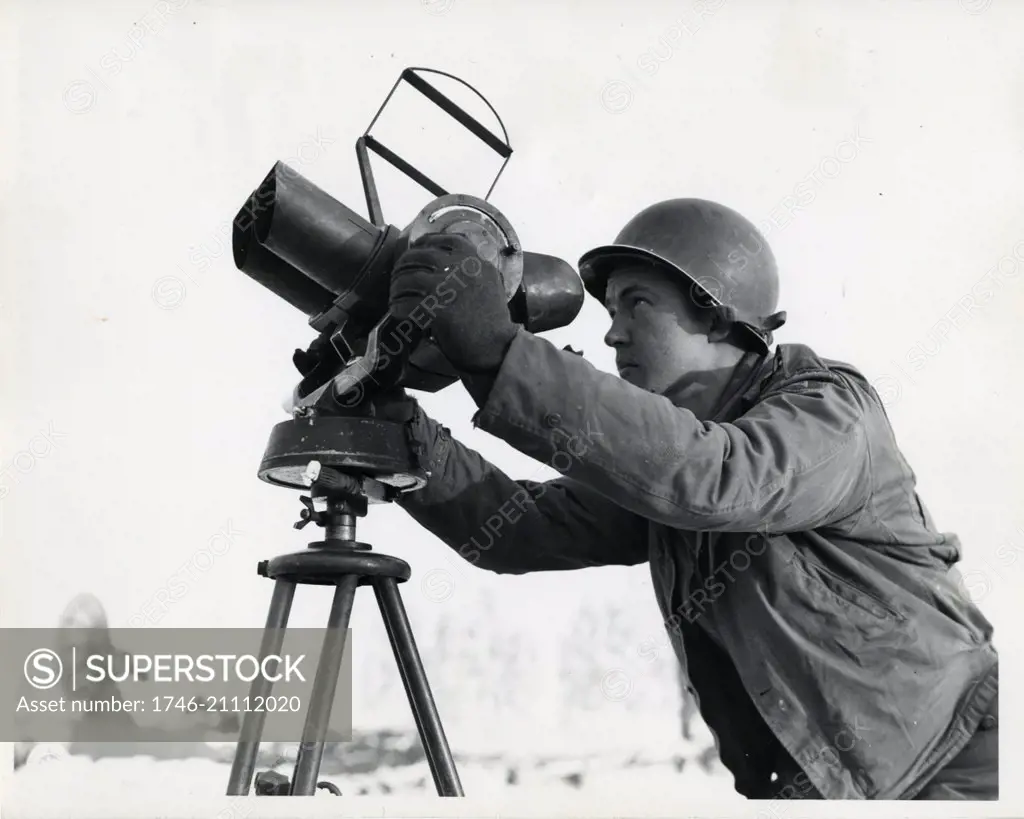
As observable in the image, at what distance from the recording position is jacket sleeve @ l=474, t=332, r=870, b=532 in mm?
1975

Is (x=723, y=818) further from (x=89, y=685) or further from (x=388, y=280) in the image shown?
(x=89, y=685)

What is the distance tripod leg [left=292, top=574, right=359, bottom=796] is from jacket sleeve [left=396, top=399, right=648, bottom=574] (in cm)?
64

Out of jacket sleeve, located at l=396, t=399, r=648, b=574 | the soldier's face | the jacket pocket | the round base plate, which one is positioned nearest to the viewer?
the round base plate

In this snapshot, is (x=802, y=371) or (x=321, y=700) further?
(x=802, y=371)

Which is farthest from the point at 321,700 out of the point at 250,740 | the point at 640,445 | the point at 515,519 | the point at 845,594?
the point at 845,594

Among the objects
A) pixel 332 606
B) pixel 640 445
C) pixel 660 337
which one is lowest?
pixel 332 606

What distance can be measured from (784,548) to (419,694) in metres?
0.79

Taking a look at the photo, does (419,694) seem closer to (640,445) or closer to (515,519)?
(640,445)

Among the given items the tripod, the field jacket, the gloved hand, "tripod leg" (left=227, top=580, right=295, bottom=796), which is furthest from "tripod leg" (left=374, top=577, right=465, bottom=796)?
the gloved hand

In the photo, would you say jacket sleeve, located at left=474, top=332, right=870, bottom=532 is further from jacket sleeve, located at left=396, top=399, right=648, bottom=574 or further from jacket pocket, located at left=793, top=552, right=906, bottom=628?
jacket sleeve, located at left=396, top=399, right=648, bottom=574

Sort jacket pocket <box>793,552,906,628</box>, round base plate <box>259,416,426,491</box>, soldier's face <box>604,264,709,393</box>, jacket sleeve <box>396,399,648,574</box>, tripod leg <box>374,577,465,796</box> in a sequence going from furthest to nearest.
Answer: jacket sleeve <box>396,399,648,574</box>
soldier's face <box>604,264,709,393</box>
jacket pocket <box>793,552,906,628</box>
round base plate <box>259,416,426,491</box>
tripod leg <box>374,577,465,796</box>

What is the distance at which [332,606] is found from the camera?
2127 mm

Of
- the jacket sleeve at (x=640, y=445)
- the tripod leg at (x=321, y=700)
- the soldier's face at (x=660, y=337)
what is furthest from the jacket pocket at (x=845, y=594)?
the tripod leg at (x=321, y=700)

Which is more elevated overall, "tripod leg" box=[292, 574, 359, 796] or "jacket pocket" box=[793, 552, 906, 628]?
"jacket pocket" box=[793, 552, 906, 628]
